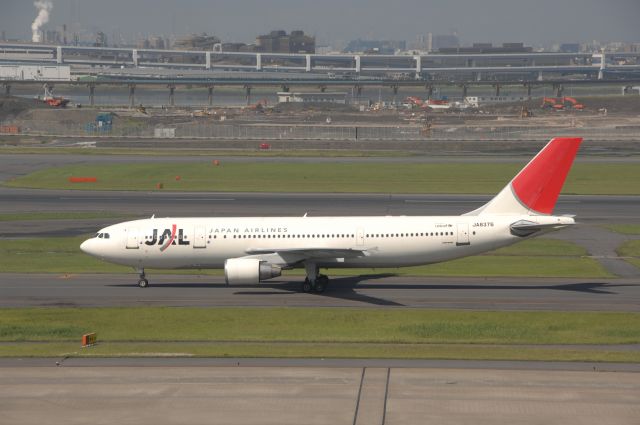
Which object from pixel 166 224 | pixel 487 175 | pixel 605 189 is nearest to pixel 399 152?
pixel 487 175

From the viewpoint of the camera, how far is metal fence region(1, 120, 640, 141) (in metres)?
151

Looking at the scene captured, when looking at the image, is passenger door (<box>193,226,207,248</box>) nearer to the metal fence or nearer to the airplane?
the airplane

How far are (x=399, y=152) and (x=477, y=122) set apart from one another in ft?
240

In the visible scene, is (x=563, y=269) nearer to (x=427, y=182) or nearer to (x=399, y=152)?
(x=427, y=182)

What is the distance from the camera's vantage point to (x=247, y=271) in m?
46.2

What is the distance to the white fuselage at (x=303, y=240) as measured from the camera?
47.6 metres

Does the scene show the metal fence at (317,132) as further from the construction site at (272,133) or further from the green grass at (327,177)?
the green grass at (327,177)

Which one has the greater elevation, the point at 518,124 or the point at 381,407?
the point at 518,124

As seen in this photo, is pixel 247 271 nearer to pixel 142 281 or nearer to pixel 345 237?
pixel 345 237

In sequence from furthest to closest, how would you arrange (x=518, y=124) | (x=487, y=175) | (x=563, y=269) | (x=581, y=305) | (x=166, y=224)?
1. (x=518, y=124)
2. (x=487, y=175)
3. (x=563, y=269)
4. (x=166, y=224)
5. (x=581, y=305)

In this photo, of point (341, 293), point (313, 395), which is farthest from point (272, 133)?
→ point (313, 395)

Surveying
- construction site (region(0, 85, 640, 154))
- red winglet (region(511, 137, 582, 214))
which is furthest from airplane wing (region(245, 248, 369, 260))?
construction site (region(0, 85, 640, 154))

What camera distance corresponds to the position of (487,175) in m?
99.8

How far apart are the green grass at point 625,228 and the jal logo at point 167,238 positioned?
112 ft
